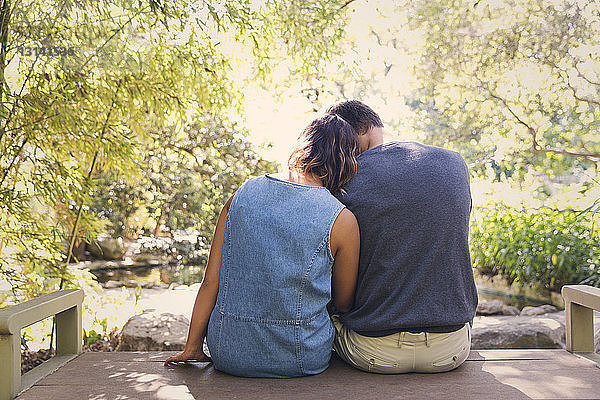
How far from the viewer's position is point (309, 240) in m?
1.70

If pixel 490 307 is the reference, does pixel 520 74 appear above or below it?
above

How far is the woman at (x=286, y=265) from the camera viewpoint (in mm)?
1699

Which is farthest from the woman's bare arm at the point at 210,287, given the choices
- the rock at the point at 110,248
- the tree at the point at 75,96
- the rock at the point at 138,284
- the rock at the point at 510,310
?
the rock at the point at 110,248

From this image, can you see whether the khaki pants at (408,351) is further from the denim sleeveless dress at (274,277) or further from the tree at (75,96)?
the tree at (75,96)

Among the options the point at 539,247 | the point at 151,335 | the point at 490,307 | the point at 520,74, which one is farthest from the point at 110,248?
the point at 520,74

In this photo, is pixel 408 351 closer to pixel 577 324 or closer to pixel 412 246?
pixel 412 246

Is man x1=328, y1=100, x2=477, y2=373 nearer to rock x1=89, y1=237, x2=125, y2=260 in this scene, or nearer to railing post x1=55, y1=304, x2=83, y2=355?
railing post x1=55, y1=304, x2=83, y2=355

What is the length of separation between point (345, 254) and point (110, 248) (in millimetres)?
6187

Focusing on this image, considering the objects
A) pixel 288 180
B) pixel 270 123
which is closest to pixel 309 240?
pixel 288 180

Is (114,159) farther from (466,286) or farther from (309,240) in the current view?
(466,286)

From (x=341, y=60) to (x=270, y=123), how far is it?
1.45 metres

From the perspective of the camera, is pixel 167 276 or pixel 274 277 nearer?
pixel 274 277

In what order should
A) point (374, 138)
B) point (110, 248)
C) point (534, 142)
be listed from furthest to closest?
point (110, 248), point (534, 142), point (374, 138)

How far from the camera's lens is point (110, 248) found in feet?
24.4
